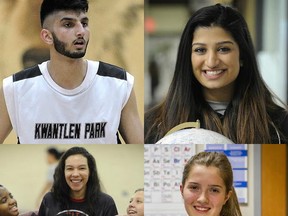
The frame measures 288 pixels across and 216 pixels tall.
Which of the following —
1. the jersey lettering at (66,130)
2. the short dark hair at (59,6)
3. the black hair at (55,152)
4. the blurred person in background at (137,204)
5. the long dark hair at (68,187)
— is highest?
the short dark hair at (59,6)

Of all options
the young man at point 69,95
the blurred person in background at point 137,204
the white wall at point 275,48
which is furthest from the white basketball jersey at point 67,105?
the white wall at point 275,48

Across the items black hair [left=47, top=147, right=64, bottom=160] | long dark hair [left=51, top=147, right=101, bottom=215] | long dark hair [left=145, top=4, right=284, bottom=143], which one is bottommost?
long dark hair [left=51, top=147, right=101, bottom=215]

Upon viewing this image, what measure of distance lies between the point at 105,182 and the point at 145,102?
344 mm

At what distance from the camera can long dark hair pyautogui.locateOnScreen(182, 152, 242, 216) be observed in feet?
6.82

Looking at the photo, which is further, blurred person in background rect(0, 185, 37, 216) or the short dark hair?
blurred person in background rect(0, 185, 37, 216)

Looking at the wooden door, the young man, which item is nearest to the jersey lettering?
the young man

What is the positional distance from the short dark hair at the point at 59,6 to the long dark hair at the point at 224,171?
0.71 metres

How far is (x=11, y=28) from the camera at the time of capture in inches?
80.6

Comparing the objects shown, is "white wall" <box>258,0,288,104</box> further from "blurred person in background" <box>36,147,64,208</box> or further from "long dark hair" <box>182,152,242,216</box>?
"blurred person in background" <box>36,147,64,208</box>

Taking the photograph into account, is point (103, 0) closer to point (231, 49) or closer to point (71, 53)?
point (71, 53)

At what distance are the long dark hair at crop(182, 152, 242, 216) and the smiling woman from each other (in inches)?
12.8

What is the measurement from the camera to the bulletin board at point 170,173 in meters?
2.09

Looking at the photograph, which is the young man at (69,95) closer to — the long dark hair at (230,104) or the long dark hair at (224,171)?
the long dark hair at (230,104)

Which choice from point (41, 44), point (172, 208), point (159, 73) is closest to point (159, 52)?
point (159, 73)
